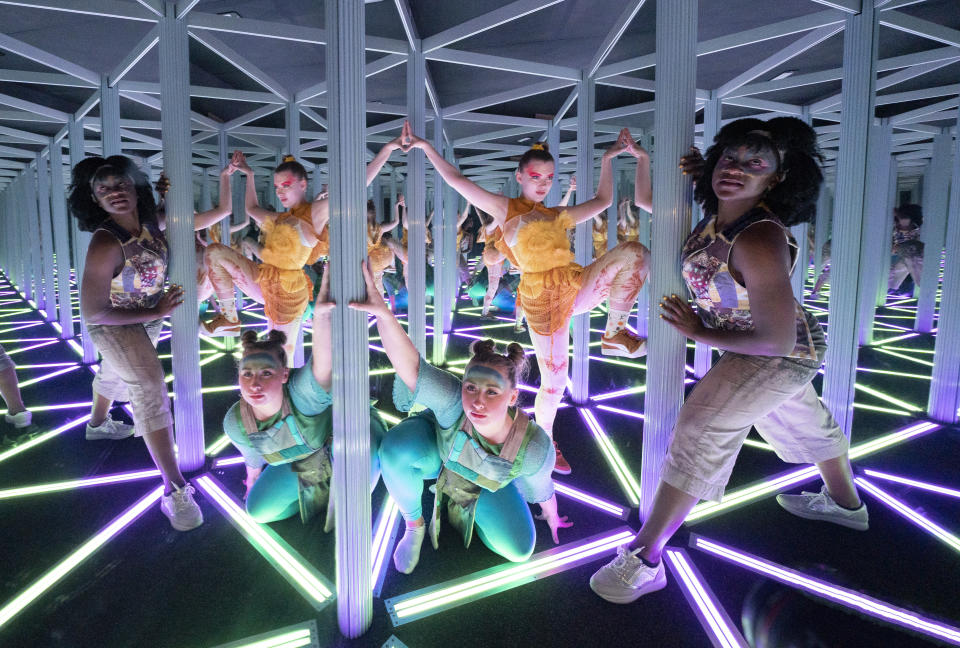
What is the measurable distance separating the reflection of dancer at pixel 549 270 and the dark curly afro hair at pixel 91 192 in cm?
174

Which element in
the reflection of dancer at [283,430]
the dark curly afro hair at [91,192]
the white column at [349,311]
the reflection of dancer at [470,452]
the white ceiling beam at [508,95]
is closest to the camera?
the white column at [349,311]

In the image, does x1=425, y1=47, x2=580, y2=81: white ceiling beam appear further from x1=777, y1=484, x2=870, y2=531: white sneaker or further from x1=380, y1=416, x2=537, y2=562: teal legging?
x1=777, y1=484, x2=870, y2=531: white sneaker

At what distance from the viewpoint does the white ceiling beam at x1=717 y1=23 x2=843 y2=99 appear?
3665mm

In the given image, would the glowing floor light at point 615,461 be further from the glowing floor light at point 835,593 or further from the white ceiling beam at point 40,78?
the white ceiling beam at point 40,78

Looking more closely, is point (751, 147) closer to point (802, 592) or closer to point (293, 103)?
point (802, 592)

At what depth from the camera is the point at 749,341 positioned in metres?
2.09

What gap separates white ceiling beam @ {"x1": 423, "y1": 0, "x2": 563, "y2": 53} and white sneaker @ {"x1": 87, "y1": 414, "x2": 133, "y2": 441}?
387 cm

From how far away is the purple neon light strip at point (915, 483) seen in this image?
3.28 meters

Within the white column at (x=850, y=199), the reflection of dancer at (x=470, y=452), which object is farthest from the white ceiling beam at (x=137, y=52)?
the white column at (x=850, y=199)

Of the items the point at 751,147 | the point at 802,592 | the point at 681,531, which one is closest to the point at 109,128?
the point at 751,147

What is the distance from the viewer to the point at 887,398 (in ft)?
16.7

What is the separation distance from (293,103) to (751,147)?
197 inches

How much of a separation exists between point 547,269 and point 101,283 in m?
2.46

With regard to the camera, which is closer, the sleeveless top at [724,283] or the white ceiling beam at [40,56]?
the sleeveless top at [724,283]
